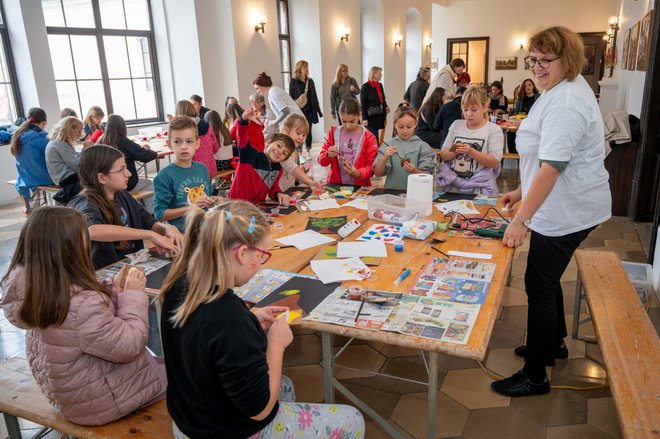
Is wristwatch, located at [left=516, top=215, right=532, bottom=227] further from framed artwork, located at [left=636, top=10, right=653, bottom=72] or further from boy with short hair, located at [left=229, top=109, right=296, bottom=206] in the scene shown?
framed artwork, located at [left=636, top=10, right=653, bottom=72]

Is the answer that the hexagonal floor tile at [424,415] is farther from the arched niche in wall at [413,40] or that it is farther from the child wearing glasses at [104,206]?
the arched niche in wall at [413,40]

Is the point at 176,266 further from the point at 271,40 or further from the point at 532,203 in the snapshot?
the point at 271,40

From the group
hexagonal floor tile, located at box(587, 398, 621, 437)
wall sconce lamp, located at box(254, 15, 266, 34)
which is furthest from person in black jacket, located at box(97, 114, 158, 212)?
wall sconce lamp, located at box(254, 15, 266, 34)

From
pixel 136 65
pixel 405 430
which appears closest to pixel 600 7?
pixel 136 65

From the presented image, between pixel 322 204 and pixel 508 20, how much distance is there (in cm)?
A: 1444

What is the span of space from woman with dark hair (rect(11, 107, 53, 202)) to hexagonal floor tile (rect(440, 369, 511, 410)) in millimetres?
4133

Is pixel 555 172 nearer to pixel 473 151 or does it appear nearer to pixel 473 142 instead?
pixel 473 151

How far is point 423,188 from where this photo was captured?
9.15 ft

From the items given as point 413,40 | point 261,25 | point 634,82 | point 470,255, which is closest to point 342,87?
point 261,25

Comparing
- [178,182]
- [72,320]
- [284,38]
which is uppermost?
[284,38]

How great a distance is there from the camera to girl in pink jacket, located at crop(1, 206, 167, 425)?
1396 millimetres

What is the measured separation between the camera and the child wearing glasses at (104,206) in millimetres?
2188

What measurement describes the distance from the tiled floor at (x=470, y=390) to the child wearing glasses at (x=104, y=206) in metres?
0.86

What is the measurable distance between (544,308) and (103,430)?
171 cm
